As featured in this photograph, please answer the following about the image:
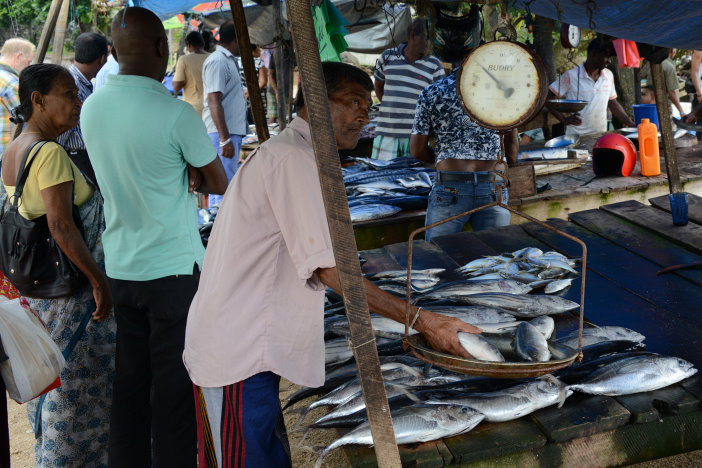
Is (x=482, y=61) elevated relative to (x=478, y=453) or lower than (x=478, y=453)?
elevated

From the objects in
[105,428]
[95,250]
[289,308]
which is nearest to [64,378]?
[105,428]

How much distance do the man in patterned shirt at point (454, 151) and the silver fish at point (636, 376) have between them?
6.40ft

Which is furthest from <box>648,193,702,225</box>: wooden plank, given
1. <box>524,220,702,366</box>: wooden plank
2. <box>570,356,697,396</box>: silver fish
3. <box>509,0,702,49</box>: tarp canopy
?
<box>570,356,697,396</box>: silver fish

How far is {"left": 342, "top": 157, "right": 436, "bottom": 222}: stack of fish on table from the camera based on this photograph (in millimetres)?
5395

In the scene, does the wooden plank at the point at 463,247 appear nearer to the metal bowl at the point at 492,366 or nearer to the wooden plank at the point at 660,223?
the wooden plank at the point at 660,223

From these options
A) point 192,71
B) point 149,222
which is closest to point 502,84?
point 149,222

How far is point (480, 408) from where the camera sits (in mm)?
2238

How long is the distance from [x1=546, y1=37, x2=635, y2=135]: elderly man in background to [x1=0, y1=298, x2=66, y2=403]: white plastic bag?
19.6ft

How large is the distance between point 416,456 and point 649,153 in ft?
16.6

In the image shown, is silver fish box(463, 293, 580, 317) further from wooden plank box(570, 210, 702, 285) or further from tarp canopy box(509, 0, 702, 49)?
tarp canopy box(509, 0, 702, 49)

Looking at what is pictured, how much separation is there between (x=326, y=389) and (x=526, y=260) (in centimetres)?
161

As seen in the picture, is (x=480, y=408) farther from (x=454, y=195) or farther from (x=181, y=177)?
(x=454, y=195)

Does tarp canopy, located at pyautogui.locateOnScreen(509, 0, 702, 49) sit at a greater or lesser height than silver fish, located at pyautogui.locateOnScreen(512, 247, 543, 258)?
greater

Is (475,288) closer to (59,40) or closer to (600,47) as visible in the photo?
(59,40)
